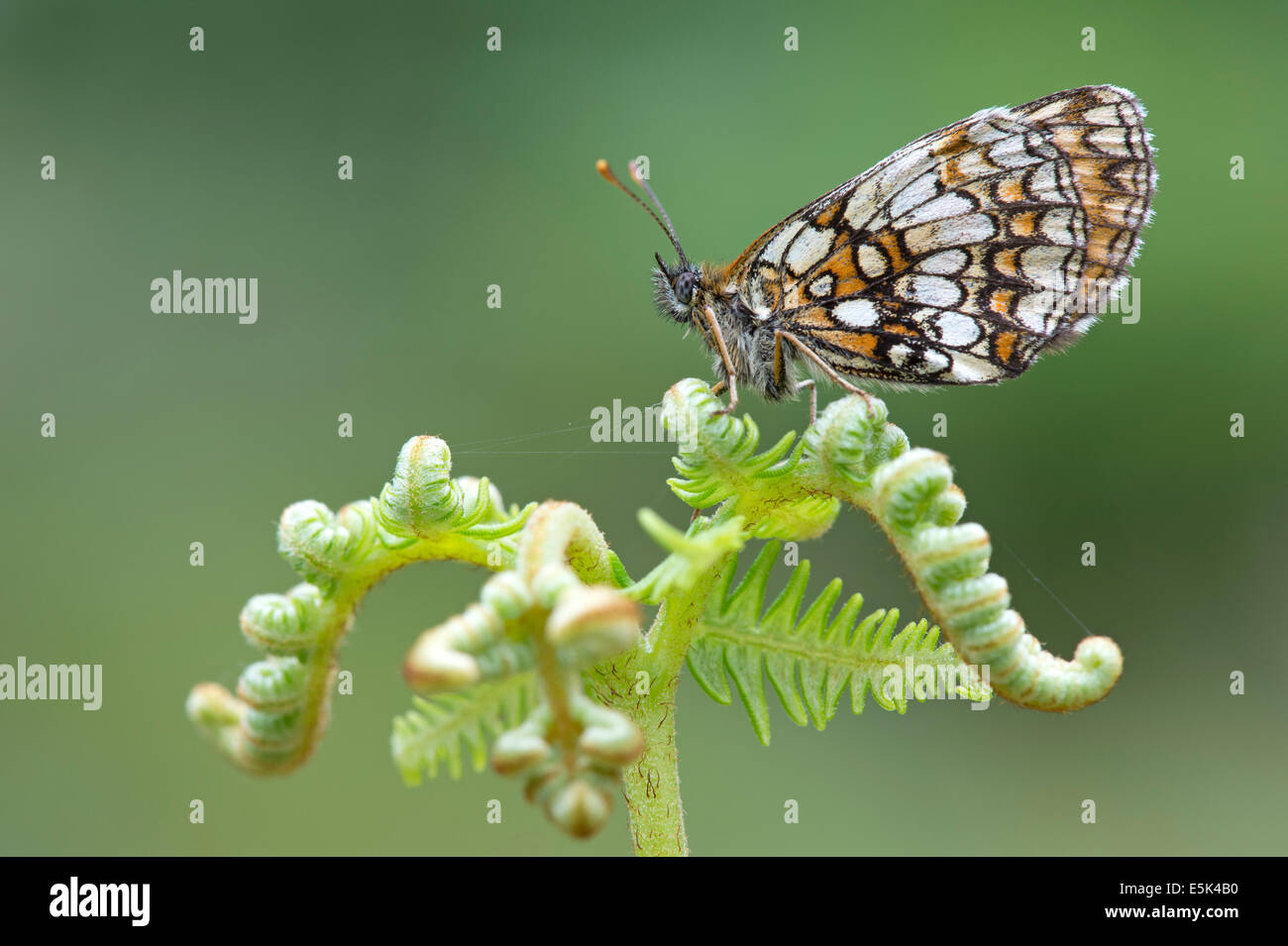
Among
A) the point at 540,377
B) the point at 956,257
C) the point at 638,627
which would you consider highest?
the point at 540,377

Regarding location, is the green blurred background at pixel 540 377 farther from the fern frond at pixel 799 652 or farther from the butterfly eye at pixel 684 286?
the fern frond at pixel 799 652

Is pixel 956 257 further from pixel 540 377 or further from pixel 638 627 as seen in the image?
pixel 540 377

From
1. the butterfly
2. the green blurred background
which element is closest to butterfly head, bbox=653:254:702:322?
the butterfly

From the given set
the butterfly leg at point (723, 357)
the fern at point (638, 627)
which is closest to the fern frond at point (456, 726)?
the fern at point (638, 627)

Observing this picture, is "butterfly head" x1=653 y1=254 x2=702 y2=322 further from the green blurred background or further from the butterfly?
the green blurred background

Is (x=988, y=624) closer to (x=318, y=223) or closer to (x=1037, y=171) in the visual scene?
(x=1037, y=171)

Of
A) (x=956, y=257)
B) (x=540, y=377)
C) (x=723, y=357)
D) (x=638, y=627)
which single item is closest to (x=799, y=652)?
(x=638, y=627)
